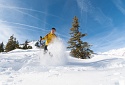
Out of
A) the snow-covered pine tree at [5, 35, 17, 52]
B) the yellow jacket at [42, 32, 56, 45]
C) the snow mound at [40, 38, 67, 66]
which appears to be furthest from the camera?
the snow-covered pine tree at [5, 35, 17, 52]

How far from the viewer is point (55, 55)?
43.9ft

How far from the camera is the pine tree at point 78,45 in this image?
30928mm

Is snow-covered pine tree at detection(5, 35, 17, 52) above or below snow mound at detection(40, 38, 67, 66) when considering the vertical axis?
above

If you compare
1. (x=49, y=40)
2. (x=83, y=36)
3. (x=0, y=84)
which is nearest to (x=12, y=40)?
(x=83, y=36)

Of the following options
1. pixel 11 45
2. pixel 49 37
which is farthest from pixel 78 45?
pixel 11 45

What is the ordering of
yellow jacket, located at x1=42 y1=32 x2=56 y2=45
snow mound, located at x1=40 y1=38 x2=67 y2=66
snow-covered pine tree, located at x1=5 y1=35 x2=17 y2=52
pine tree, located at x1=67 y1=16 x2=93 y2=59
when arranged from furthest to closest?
snow-covered pine tree, located at x1=5 y1=35 x2=17 y2=52, pine tree, located at x1=67 y1=16 x2=93 y2=59, yellow jacket, located at x1=42 y1=32 x2=56 y2=45, snow mound, located at x1=40 y1=38 x2=67 y2=66

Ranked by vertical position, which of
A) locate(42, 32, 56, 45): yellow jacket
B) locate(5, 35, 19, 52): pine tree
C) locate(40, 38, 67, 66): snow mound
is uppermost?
locate(5, 35, 19, 52): pine tree

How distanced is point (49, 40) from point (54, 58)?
165 centimetres

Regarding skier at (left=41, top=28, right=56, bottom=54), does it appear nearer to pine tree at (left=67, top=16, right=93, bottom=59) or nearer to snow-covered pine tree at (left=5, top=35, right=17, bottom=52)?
pine tree at (left=67, top=16, right=93, bottom=59)

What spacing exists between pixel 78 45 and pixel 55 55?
1909 centimetres

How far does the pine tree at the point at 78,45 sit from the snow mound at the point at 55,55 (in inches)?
658

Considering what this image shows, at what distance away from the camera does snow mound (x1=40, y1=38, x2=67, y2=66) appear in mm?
13029

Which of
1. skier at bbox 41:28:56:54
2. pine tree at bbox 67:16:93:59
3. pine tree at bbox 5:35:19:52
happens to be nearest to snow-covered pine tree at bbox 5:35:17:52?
pine tree at bbox 5:35:19:52

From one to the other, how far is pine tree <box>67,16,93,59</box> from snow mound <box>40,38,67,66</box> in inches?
658
